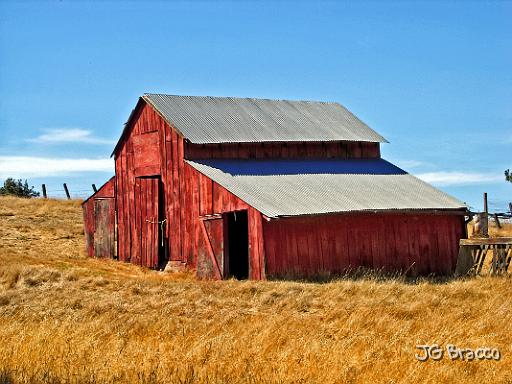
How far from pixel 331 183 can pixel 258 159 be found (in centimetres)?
313

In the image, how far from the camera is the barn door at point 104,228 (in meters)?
33.0

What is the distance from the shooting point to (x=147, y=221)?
99.8 ft

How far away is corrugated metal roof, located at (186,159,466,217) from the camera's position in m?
25.6

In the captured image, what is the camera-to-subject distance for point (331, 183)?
29.5m

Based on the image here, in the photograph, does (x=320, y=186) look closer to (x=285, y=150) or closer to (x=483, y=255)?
(x=285, y=150)

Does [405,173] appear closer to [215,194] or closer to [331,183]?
[331,183]

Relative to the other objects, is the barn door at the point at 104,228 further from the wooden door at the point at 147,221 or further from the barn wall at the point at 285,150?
the barn wall at the point at 285,150

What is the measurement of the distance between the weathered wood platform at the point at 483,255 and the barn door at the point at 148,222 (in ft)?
35.8

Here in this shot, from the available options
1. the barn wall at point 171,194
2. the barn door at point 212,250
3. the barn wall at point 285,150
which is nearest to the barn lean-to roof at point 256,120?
the barn wall at point 285,150

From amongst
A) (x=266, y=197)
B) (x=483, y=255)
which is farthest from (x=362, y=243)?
(x=483, y=255)

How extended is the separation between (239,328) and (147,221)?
1586 centimetres

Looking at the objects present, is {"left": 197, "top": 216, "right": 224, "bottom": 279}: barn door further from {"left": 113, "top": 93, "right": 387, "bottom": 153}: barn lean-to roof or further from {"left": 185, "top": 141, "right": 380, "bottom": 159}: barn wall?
{"left": 113, "top": 93, "right": 387, "bottom": 153}: barn lean-to roof

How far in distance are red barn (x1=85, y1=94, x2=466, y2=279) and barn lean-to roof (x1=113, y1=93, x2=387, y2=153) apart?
0.26ft

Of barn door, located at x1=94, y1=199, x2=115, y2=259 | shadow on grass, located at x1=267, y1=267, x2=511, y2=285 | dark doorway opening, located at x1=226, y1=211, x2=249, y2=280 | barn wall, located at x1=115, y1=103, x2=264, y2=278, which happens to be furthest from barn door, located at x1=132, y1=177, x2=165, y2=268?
shadow on grass, located at x1=267, y1=267, x2=511, y2=285
